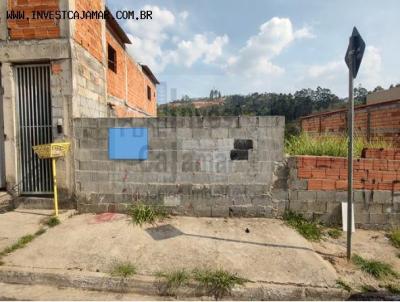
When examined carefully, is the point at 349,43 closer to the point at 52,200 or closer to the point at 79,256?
the point at 79,256

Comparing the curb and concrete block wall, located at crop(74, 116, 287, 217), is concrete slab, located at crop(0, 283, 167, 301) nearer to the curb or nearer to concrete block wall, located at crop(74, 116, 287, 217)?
the curb

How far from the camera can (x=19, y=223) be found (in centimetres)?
439

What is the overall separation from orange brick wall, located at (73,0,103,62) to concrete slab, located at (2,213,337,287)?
3567 millimetres

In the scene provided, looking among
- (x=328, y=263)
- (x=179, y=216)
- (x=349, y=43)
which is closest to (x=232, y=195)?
(x=179, y=216)

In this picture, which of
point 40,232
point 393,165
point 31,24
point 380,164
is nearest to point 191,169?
point 40,232

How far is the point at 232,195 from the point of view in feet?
15.6

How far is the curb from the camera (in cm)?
281

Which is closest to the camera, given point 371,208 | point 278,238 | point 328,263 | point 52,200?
point 328,263

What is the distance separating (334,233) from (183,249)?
253 centimetres

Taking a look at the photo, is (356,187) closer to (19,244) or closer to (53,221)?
(53,221)

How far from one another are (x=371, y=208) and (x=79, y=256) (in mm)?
4756

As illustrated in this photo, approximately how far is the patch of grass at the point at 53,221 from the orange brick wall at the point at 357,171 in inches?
167

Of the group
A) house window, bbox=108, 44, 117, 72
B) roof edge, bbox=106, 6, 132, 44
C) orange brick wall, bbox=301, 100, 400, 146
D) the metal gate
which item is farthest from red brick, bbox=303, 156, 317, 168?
house window, bbox=108, 44, 117, 72

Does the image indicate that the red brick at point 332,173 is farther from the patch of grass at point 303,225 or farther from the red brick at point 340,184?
the patch of grass at point 303,225
